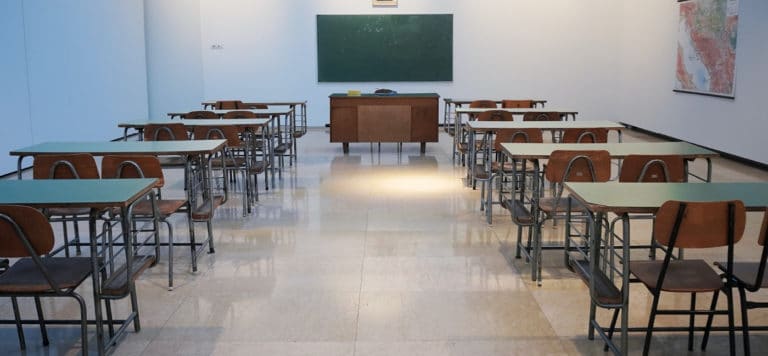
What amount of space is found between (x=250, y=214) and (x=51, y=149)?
185 cm

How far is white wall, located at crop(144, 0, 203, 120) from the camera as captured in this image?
42.7 ft

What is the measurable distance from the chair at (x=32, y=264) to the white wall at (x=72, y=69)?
564 cm

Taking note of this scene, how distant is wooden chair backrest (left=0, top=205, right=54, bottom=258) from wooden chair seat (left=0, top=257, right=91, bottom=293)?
0.63ft

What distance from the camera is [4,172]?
8.34m

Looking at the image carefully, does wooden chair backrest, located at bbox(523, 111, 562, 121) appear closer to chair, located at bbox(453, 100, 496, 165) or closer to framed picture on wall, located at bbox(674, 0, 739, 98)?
chair, located at bbox(453, 100, 496, 165)

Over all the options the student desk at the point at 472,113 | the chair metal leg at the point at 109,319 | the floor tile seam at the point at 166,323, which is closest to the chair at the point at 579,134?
the student desk at the point at 472,113

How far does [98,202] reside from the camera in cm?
326

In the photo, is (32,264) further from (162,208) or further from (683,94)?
(683,94)

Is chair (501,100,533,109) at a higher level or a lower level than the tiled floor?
higher

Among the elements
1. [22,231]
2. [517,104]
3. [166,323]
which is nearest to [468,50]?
[517,104]

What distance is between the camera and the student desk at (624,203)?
3211 millimetres

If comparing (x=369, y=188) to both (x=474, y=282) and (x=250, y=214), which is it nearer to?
(x=250, y=214)

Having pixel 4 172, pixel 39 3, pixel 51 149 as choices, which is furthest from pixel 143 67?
pixel 51 149

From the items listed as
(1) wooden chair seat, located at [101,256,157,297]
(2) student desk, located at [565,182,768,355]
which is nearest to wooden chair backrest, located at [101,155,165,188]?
(1) wooden chair seat, located at [101,256,157,297]
